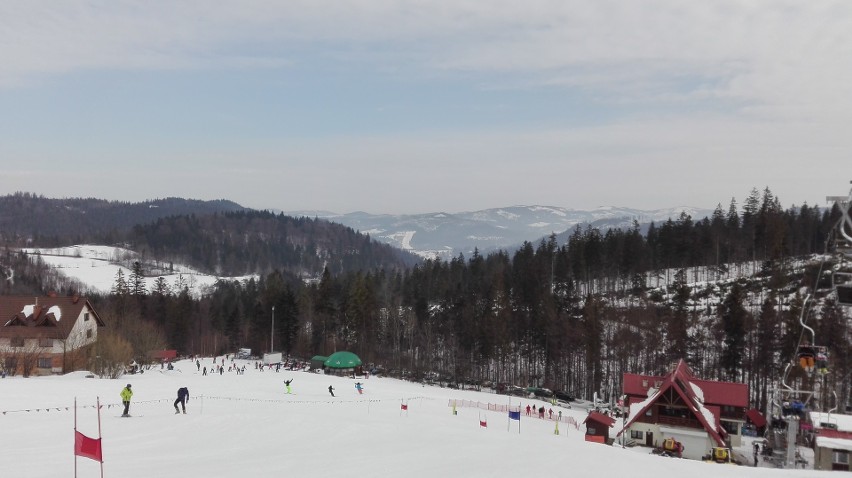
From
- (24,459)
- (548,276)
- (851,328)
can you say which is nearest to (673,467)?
(24,459)

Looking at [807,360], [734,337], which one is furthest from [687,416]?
[734,337]

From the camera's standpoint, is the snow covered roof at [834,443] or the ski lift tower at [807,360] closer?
the ski lift tower at [807,360]

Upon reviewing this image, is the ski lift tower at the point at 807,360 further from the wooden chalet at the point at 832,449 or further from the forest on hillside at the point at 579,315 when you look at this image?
the forest on hillside at the point at 579,315

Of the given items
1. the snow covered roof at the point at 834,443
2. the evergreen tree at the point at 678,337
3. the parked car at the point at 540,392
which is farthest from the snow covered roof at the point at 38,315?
the evergreen tree at the point at 678,337

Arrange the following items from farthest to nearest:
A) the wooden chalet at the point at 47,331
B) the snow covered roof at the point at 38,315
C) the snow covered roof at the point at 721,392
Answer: the snow covered roof at the point at 38,315 < the wooden chalet at the point at 47,331 < the snow covered roof at the point at 721,392

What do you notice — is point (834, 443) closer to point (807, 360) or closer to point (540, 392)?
point (807, 360)

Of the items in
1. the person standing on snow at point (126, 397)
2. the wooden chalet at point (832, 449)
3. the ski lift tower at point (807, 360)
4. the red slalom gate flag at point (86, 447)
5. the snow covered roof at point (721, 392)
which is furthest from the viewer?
the snow covered roof at point (721, 392)

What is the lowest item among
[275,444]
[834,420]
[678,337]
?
[834,420]
